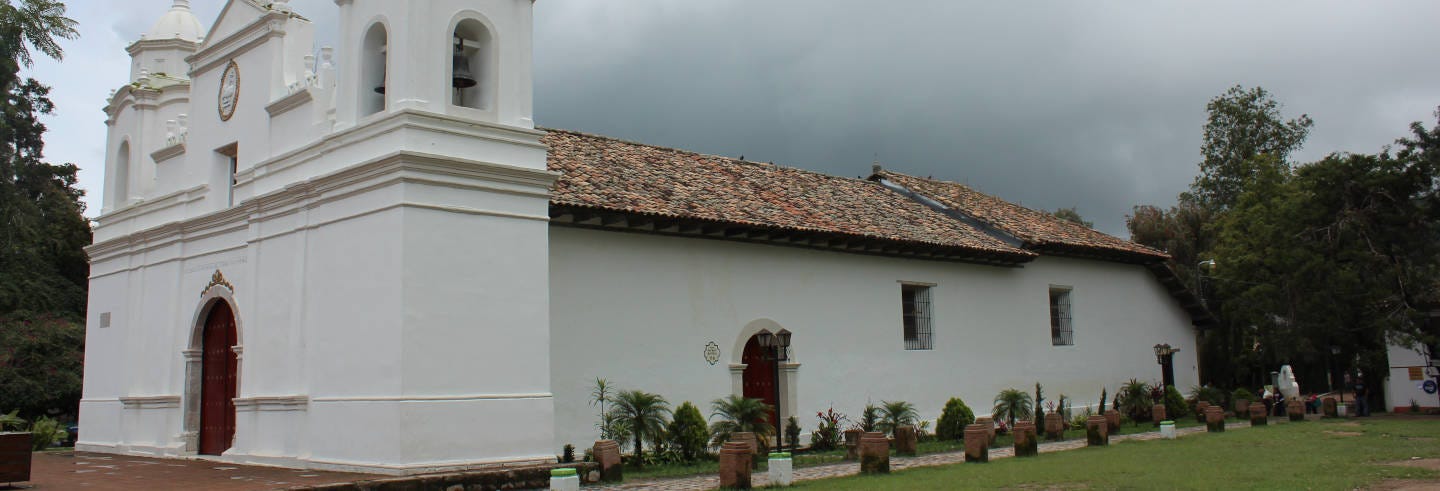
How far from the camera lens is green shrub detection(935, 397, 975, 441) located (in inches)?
770

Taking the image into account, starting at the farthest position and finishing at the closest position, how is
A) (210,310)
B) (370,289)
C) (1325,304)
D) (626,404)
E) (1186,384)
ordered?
(1186,384)
(1325,304)
(210,310)
(626,404)
(370,289)

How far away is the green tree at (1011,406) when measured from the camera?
2098cm

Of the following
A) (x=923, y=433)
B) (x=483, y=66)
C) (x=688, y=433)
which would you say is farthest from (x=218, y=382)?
(x=923, y=433)

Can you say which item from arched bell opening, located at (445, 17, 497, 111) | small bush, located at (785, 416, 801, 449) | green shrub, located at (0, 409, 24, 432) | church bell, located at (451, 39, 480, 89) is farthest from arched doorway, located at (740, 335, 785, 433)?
green shrub, located at (0, 409, 24, 432)

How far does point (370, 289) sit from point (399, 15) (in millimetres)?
3329

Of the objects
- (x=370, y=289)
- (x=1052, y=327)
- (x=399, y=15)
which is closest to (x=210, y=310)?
(x=370, y=289)

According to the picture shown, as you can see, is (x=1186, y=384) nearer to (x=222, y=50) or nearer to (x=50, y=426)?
(x=222, y=50)

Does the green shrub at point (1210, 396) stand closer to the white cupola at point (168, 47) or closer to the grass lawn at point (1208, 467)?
the grass lawn at point (1208, 467)

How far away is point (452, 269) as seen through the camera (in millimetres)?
12625

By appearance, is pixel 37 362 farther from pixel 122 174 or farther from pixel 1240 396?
pixel 1240 396

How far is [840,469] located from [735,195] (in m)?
6.18

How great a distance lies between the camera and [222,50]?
16656 mm

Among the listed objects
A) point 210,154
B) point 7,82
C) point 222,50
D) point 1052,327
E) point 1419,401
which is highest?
point 7,82

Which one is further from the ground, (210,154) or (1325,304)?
(210,154)
